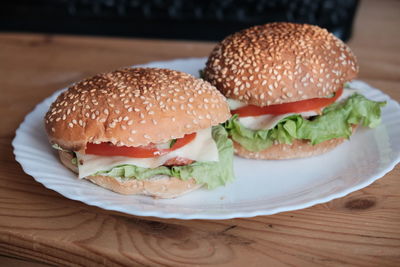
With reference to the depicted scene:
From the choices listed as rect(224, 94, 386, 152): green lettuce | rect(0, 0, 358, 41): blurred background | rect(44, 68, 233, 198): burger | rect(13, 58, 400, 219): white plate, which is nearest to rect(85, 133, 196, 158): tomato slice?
rect(44, 68, 233, 198): burger

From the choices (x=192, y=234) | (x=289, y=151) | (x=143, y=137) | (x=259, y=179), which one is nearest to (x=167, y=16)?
(x=289, y=151)

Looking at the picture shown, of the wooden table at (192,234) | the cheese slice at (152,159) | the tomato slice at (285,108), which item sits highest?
the tomato slice at (285,108)

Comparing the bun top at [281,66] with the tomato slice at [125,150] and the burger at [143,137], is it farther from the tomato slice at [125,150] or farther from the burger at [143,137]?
the tomato slice at [125,150]

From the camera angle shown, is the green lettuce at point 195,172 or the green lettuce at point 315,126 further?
the green lettuce at point 315,126

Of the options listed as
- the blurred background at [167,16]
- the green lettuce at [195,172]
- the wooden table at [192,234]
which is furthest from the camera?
the blurred background at [167,16]

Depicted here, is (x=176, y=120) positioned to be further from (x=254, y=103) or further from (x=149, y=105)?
(x=254, y=103)

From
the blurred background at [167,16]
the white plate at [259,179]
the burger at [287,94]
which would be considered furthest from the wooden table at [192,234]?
the blurred background at [167,16]

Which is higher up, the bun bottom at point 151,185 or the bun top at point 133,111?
the bun top at point 133,111
